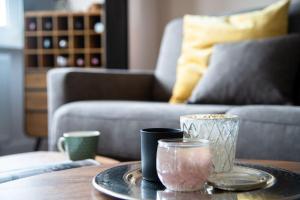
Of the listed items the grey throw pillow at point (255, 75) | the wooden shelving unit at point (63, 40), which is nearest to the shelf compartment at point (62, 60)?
the wooden shelving unit at point (63, 40)

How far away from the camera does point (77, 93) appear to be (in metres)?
1.97

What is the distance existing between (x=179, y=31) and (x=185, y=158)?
1755 mm

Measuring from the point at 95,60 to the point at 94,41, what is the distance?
13 cm

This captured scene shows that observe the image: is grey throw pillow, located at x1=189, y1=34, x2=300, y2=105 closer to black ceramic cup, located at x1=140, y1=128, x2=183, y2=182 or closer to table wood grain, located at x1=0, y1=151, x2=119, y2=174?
table wood grain, located at x1=0, y1=151, x2=119, y2=174

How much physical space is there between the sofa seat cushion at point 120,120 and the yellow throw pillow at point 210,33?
394 mm

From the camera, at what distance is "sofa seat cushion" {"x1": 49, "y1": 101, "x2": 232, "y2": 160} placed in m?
1.52

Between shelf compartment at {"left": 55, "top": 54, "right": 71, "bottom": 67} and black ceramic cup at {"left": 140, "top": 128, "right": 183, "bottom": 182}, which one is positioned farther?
shelf compartment at {"left": 55, "top": 54, "right": 71, "bottom": 67}

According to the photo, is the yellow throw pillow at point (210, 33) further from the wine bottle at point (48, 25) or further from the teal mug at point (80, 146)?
the wine bottle at point (48, 25)

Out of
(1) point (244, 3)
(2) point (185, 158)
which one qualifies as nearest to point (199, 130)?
(2) point (185, 158)

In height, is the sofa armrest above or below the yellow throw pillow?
below

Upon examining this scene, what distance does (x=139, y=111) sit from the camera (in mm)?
1584

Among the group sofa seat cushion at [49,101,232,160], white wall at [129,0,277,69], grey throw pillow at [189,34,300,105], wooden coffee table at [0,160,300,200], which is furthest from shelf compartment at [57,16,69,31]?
wooden coffee table at [0,160,300,200]

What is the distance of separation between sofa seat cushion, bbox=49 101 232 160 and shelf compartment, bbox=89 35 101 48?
4.17ft

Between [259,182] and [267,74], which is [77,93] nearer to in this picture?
[267,74]
